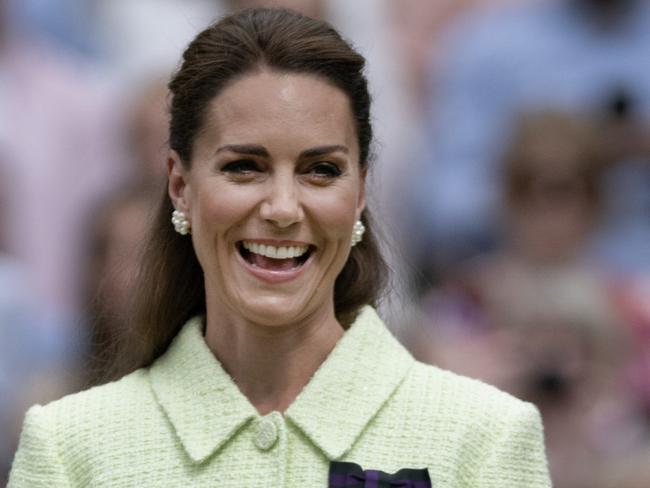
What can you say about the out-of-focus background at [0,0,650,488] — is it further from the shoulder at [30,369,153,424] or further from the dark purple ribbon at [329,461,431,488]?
the dark purple ribbon at [329,461,431,488]

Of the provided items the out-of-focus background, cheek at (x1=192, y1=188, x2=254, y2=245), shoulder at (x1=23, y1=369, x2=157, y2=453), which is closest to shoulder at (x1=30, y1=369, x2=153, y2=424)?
shoulder at (x1=23, y1=369, x2=157, y2=453)

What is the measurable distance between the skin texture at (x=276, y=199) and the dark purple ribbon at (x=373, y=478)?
10.0 inches

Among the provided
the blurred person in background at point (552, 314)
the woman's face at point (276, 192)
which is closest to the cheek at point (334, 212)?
the woman's face at point (276, 192)

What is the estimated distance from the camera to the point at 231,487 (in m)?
4.10

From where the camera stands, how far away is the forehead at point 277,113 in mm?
4059

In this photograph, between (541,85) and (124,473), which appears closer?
(124,473)

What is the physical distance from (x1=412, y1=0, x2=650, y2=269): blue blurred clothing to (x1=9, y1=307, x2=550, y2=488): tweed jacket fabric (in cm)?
279

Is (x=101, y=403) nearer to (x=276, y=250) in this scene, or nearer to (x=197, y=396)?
(x=197, y=396)

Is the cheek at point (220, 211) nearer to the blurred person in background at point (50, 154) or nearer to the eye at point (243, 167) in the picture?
the eye at point (243, 167)

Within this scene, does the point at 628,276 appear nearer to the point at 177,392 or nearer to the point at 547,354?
the point at 547,354

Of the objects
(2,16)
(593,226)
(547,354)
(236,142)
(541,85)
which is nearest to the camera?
(236,142)

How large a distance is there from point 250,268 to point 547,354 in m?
2.20

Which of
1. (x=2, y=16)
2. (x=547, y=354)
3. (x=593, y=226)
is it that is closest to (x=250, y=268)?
(x=547, y=354)

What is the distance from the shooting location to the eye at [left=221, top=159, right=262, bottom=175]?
4.07m
